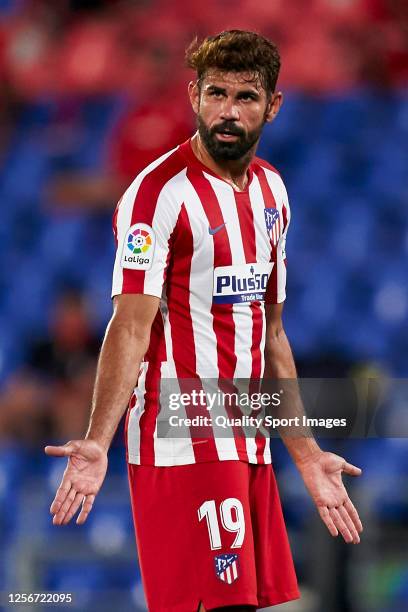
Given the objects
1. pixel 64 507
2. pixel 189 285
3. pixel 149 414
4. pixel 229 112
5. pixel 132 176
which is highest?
pixel 132 176

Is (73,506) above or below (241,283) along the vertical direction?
below

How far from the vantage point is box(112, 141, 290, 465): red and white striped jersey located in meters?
2.36

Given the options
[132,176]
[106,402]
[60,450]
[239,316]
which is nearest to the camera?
[60,450]

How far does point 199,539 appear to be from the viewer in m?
2.35

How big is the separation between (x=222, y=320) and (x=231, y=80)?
52cm

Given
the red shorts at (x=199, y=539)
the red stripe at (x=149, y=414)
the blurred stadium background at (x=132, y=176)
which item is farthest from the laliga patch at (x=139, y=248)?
the blurred stadium background at (x=132, y=176)

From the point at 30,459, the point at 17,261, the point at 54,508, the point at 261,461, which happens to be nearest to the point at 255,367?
the point at 261,461

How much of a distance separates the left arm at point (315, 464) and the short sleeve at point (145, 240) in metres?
0.40

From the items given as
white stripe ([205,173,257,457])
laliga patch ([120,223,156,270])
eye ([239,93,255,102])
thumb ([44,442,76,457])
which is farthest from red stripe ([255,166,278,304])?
thumb ([44,442,76,457])

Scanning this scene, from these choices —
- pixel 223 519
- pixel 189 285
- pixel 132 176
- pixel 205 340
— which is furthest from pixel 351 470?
pixel 132 176

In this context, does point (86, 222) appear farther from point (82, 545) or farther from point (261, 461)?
point (261, 461)

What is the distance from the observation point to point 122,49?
591cm

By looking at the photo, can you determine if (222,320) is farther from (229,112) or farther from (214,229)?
(229,112)

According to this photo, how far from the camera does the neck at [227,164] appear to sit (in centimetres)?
248
